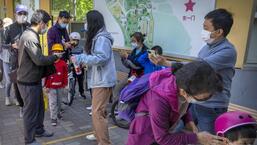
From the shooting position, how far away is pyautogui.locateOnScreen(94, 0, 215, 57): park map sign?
193 inches

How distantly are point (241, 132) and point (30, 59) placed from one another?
9.27 feet

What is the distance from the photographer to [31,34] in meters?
3.67

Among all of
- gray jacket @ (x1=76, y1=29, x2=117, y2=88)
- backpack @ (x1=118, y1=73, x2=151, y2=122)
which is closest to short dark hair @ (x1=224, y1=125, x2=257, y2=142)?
backpack @ (x1=118, y1=73, x2=151, y2=122)

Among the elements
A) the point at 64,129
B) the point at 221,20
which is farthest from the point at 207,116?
the point at 64,129

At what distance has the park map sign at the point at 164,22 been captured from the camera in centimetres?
490

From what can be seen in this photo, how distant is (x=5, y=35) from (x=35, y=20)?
Result: 184 centimetres

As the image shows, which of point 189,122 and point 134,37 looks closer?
point 189,122

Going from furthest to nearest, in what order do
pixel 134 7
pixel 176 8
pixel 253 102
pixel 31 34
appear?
pixel 134 7 < pixel 176 8 < pixel 253 102 < pixel 31 34

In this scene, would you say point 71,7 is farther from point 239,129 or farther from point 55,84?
point 239,129

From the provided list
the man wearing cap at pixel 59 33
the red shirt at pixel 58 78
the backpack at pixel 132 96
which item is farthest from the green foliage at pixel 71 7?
the backpack at pixel 132 96

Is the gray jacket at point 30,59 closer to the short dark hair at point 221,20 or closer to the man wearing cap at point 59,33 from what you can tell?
the man wearing cap at point 59,33

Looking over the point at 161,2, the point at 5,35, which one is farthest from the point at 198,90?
the point at 5,35

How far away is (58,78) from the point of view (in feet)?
15.3

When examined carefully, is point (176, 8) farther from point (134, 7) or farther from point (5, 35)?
point (5, 35)
